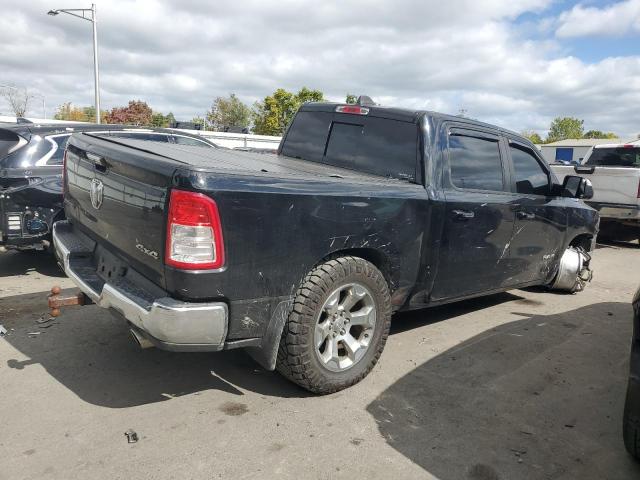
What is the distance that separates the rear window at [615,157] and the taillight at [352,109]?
8361 millimetres

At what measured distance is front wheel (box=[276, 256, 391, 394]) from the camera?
3113 millimetres

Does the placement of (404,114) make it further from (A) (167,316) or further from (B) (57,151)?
(B) (57,151)

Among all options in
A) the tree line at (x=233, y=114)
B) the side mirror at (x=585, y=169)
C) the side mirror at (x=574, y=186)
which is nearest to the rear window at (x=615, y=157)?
the side mirror at (x=585, y=169)

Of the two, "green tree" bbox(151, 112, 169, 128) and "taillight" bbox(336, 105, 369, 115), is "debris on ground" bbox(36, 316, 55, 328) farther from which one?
"green tree" bbox(151, 112, 169, 128)

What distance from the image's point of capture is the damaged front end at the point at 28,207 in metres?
5.38

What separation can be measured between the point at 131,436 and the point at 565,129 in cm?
9265

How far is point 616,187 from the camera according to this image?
32.2 ft

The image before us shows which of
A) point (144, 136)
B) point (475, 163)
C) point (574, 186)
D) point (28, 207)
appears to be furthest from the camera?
point (144, 136)

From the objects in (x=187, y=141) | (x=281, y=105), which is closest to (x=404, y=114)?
(x=187, y=141)

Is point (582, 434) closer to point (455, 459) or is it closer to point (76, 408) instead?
point (455, 459)

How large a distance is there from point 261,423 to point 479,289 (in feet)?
7.72

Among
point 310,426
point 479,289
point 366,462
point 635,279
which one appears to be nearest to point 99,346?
point 310,426

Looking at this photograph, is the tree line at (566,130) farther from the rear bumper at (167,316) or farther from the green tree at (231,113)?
the rear bumper at (167,316)

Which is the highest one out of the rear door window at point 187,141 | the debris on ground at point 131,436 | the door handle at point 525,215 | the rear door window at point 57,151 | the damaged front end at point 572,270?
the rear door window at point 187,141
